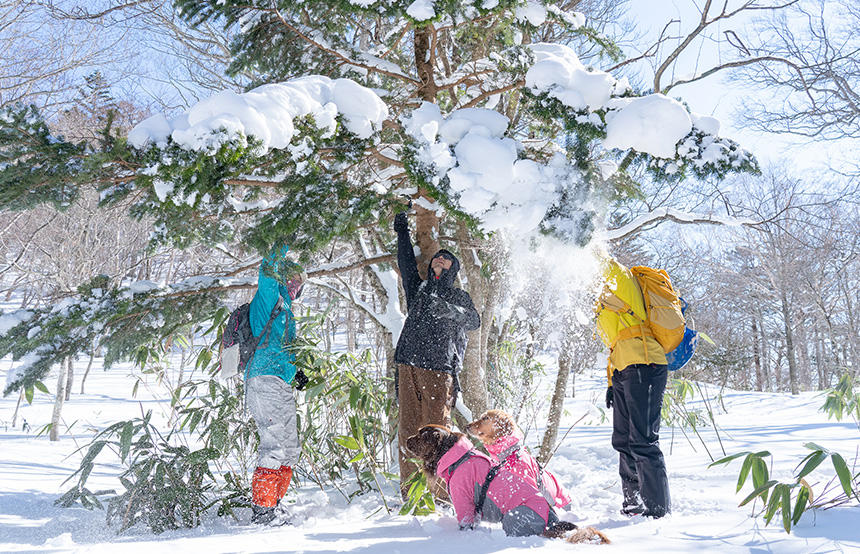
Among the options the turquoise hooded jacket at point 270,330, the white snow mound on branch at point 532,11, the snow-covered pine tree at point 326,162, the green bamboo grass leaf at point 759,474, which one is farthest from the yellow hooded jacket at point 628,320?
the turquoise hooded jacket at point 270,330

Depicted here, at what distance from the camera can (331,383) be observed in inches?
163

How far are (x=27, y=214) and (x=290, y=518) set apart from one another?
1104cm

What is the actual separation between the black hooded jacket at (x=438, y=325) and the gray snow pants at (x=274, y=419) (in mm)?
762

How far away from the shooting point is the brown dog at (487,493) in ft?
7.85

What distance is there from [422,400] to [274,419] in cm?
92

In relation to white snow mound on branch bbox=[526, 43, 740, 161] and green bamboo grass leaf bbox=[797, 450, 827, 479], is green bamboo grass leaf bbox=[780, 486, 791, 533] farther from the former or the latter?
white snow mound on branch bbox=[526, 43, 740, 161]

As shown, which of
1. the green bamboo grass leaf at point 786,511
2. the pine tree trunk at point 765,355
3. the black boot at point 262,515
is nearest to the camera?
the green bamboo grass leaf at point 786,511

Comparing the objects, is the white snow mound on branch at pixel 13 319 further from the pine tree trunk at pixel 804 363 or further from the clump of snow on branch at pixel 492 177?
the pine tree trunk at pixel 804 363

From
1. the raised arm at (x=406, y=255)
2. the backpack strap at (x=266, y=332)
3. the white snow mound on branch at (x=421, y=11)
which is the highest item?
the white snow mound on branch at (x=421, y=11)

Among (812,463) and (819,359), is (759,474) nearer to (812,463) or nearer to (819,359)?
(812,463)

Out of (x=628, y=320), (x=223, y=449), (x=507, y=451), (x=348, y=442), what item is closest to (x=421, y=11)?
(x=628, y=320)

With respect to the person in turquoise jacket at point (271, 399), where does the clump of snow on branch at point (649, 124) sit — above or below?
above

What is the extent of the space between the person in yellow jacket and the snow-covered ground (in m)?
0.16

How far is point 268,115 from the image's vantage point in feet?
7.45
